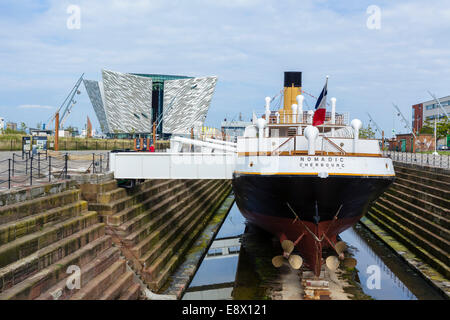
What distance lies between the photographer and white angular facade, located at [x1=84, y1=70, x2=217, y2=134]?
10031 centimetres

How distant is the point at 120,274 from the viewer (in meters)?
12.0

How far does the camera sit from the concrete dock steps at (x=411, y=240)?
48.9 ft

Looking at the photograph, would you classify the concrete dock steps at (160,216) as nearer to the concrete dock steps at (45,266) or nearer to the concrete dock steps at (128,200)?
the concrete dock steps at (128,200)

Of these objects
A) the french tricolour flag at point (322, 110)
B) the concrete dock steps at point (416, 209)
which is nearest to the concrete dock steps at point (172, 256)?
the french tricolour flag at point (322, 110)

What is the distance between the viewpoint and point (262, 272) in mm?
16812

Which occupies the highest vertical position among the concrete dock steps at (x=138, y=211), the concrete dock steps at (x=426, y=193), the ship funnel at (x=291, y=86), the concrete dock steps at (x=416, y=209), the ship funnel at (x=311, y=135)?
the ship funnel at (x=291, y=86)

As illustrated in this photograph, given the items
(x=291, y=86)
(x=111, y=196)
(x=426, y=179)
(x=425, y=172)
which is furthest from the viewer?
(x=291, y=86)

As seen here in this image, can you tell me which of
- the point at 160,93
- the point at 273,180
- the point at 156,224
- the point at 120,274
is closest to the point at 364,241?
the point at 273,180

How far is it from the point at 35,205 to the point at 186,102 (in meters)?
102

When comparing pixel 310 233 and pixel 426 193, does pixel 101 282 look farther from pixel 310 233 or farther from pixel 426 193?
pixel 426 193

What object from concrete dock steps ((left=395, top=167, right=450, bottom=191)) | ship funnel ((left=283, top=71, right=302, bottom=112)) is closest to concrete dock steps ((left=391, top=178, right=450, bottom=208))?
concrete dock steps ((left=395, top=167, right=450, bottom=191))

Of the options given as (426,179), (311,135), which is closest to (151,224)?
(311,135)

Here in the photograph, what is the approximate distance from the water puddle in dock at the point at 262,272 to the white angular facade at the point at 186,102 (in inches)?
3516
